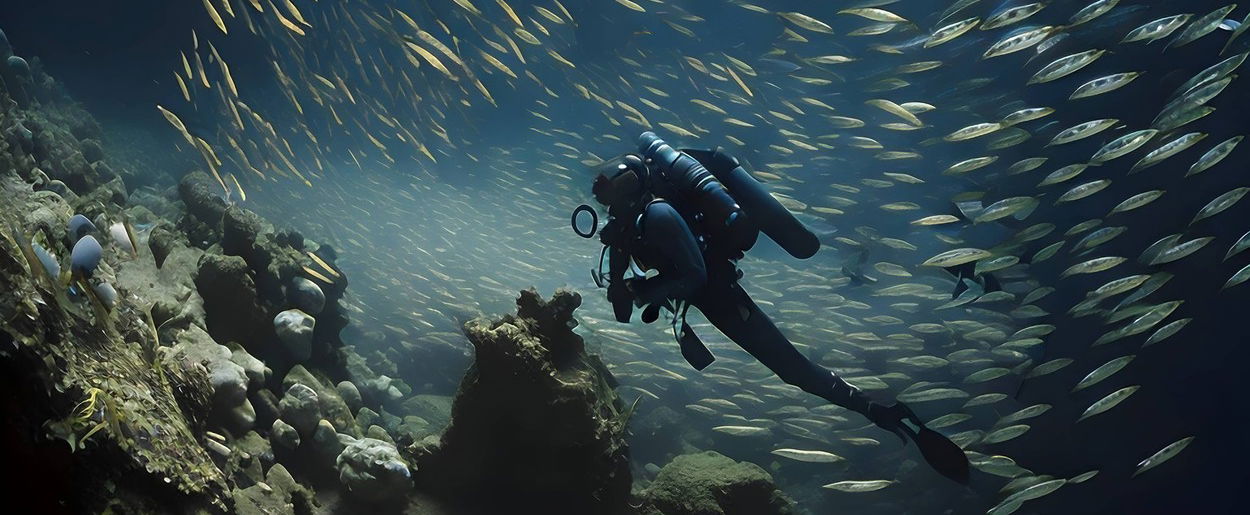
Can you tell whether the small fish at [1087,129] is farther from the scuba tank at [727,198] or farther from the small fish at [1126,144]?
the scuba tank at [727,198]

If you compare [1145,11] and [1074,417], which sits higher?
[1145,11]

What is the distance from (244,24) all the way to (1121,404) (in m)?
27.6

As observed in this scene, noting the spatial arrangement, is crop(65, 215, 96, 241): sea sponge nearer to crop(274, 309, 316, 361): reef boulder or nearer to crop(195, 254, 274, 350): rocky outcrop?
crop(195, 254, 274, 350): rocky outcrop

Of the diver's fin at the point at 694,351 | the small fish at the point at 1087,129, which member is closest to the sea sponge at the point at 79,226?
the diver's fin at the point at 694,351

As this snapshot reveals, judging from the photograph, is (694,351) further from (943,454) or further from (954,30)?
(954,30)

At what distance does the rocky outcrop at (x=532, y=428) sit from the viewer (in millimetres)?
4512

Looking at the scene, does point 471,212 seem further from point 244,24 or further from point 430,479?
point 430,479

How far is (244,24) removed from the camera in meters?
18.6

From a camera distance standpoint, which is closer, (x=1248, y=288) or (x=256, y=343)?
(x=256, y=343)

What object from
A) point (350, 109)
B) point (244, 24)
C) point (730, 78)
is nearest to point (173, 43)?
point (244, 24)

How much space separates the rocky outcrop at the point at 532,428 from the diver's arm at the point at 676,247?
1573 millimetres

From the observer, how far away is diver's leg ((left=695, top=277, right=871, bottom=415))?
14.1 ft

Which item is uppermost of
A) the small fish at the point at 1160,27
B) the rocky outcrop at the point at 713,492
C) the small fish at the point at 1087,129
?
the small fish at the point at 1160,27

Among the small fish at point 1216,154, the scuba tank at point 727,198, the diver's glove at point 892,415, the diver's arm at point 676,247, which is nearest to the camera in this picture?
the diver's arm at point 676,247
